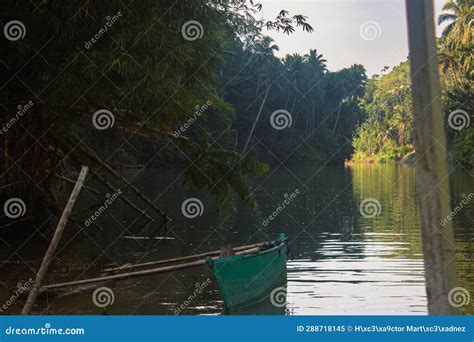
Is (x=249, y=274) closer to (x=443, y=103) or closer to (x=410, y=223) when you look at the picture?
(x=410, y=223)

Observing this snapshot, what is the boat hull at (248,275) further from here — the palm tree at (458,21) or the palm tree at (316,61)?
the palm tree at (316,61)

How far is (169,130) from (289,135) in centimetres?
6358

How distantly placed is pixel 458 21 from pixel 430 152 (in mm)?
55046

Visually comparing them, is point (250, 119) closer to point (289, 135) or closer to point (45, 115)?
point (289, 135)

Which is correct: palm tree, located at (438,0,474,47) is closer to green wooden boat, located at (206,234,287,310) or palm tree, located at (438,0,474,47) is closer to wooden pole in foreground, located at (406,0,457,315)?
green wooden boat, located at (206,234,287,310)

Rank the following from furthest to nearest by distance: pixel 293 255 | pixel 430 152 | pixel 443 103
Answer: pixel 443 103
pixel 293 255
pixel 430 152

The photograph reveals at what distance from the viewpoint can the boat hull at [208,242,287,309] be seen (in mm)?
10961

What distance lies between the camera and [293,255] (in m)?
18.6

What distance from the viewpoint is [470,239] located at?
20.8 m

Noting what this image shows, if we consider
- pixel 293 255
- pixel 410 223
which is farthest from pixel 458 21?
pixel 293 255

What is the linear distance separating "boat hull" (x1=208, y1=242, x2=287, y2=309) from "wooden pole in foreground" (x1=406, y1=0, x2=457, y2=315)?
6.30 meters

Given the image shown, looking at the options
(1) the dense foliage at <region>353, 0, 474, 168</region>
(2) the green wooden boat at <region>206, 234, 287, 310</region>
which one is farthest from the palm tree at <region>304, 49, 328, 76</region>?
(2) the green wooden boat at <region>206, 234, 287, 310</region>
